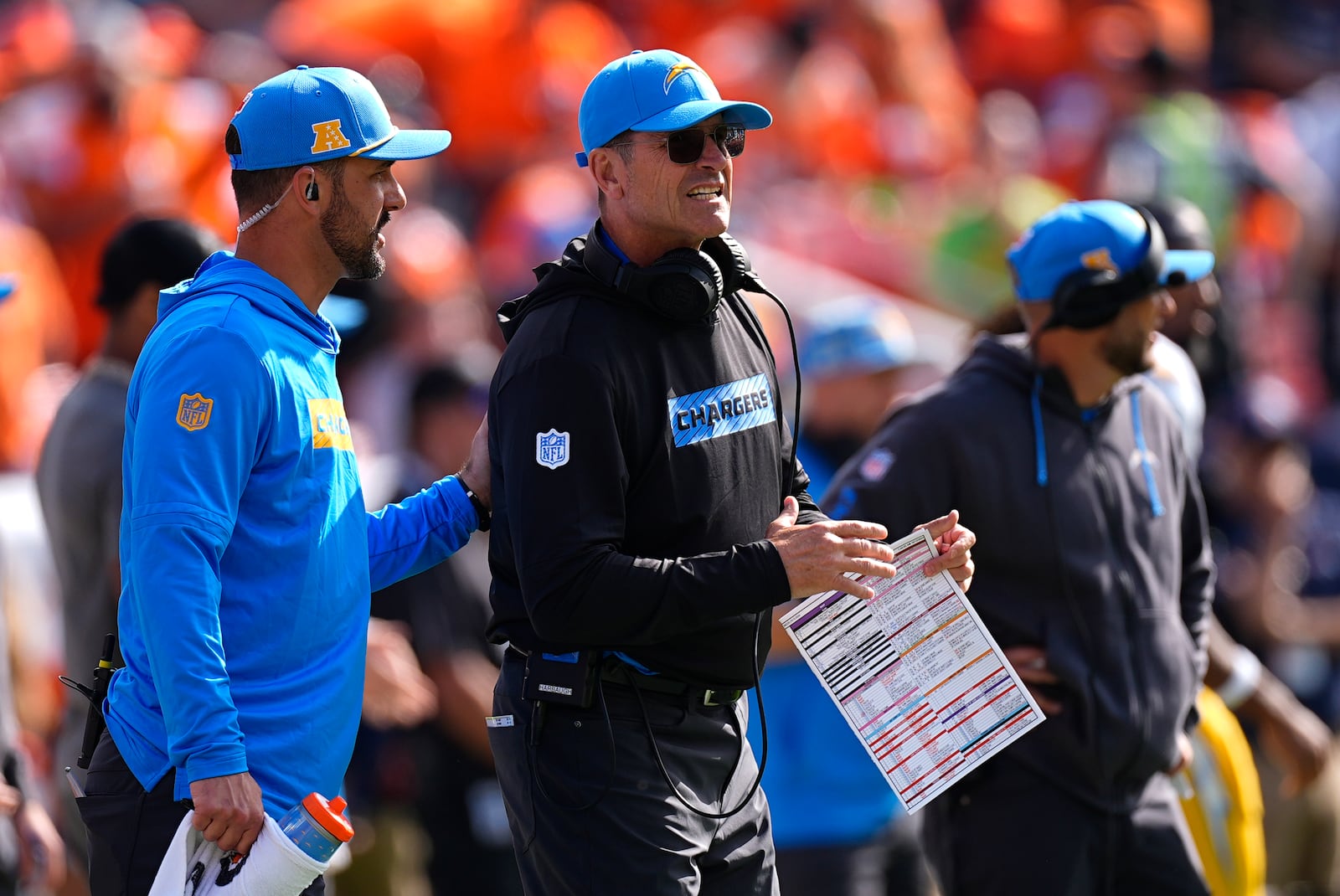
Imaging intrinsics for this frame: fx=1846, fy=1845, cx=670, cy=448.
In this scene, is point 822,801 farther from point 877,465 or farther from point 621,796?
point 621,796

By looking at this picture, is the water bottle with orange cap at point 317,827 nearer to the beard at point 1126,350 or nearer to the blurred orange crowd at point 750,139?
the beard at point 1126,350

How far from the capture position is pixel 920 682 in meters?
3.93

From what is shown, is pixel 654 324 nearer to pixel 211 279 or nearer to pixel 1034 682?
pixel 211 279

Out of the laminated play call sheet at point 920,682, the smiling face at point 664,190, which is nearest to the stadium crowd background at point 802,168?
the smiling face at point 664,190

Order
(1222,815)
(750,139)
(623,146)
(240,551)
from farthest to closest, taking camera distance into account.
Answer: (750,139), (1222,815), (623,146), (240,551)

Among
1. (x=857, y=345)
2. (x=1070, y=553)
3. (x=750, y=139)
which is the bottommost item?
(x=750, y=139)

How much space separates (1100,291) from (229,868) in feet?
8.98

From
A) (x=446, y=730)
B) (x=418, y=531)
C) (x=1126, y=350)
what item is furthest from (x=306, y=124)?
(x=446, y=730)

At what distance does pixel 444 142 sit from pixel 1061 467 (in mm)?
1915

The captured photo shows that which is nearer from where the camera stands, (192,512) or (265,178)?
(192,512)

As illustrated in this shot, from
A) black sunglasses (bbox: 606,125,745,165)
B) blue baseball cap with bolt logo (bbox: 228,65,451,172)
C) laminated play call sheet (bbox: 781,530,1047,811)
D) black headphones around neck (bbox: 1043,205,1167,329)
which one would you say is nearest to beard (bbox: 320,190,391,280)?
blue baseball cap with bolt logo (bbox: 228,65,451,172)

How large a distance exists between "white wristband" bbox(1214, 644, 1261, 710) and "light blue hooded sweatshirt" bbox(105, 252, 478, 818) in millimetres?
3008

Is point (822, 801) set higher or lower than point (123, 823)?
lower

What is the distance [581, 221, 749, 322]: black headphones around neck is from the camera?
3686 mm
